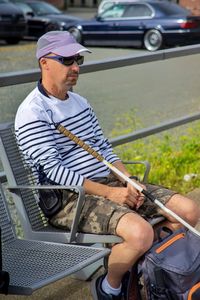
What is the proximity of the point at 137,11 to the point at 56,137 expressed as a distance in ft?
56.4

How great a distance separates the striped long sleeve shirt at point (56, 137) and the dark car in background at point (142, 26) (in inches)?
634

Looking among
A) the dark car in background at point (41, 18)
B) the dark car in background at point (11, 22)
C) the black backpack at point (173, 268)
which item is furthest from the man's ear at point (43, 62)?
the dark car in background at point (41, 18)

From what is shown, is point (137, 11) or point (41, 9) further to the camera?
point (41, 9)

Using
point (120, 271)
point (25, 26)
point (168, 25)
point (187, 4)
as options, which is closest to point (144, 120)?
point (120, 271)

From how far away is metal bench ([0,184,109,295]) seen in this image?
301cm

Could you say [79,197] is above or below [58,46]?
below

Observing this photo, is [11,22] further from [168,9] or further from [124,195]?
[124,195]

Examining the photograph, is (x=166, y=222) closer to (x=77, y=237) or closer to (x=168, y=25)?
(x=77, y=237)

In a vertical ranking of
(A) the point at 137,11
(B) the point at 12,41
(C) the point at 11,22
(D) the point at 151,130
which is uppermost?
(D) the point at 151,130

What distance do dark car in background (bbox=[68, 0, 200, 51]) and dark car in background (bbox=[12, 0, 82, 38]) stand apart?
1419 mm

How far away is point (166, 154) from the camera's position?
6.43m

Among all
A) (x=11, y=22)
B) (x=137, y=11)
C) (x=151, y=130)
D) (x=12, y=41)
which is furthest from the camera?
(x=12, y=41)

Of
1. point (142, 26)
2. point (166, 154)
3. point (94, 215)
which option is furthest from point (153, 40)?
point (94, 215)

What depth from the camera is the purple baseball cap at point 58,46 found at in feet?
11.6
